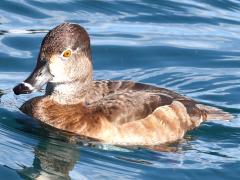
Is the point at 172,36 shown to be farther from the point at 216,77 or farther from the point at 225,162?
the point at 225,162

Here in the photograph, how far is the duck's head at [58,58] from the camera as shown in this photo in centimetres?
798

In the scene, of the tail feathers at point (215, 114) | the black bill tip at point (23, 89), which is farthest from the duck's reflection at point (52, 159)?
the tail feathers at point (215, 114)

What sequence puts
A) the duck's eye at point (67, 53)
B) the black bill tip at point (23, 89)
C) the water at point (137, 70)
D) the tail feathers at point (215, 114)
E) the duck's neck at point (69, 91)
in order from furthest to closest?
the tail feathers at point (215, 114) < the duck's neck at point (69, 91) < the duck's eye at point (67, 53) < the black bill tip at point (23, 89) < the water at point (137, 70)

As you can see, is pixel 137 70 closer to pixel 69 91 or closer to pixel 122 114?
pixel 69 91

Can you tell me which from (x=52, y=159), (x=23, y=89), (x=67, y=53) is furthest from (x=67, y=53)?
(x=52, y=159)

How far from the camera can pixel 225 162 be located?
8031 mm

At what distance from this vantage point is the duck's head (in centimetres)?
798

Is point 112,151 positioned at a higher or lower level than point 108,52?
lower

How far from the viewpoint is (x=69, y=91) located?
27.3 feet

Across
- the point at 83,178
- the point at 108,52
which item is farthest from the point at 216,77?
the point at 83,178

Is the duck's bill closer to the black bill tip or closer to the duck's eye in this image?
the black bill tip

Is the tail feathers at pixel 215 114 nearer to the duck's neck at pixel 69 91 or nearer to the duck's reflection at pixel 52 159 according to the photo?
the duck's neck at pixel 69 91

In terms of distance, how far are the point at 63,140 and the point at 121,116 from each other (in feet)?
2.06

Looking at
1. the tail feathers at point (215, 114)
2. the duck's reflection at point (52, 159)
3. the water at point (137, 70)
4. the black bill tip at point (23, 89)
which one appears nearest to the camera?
the duck's reflection at point (52, 159)
